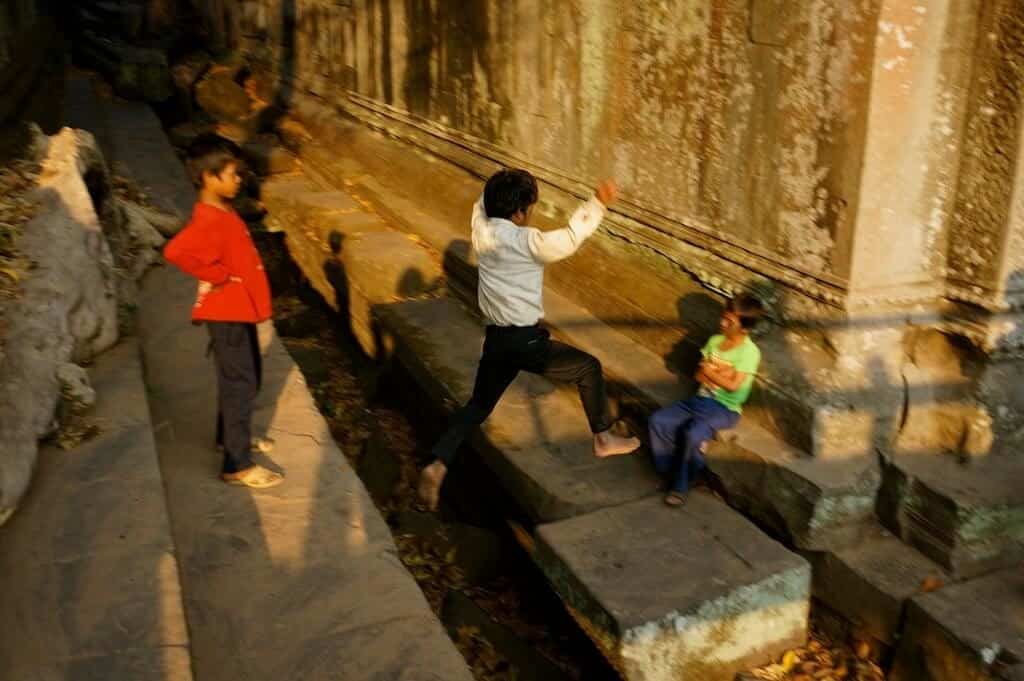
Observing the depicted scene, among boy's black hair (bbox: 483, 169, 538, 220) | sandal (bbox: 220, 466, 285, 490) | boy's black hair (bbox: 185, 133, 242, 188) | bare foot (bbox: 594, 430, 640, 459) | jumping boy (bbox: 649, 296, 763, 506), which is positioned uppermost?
boy's black hair (bbox: 185, 133, 242, 188)

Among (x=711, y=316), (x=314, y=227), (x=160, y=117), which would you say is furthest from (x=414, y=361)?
(x=160, y=117)

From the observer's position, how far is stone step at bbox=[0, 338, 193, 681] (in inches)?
119

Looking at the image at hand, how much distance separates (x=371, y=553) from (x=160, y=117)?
11.8m

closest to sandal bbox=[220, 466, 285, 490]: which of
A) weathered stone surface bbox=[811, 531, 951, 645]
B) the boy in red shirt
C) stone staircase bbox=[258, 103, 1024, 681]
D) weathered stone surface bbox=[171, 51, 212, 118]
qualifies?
the boy in red shirt

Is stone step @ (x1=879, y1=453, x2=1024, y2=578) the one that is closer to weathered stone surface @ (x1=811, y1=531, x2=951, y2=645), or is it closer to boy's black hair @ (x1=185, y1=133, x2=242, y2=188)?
weathered stone surface @ (x1=811, y1=531, x2=951, y2=645)

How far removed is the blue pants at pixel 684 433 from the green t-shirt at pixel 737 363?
35 millimetres

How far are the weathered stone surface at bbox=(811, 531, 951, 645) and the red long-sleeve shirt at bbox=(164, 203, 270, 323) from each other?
262 cm

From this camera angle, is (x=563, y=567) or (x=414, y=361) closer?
(x=563, y=567)

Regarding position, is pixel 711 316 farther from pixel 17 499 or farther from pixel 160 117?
pixel 160 117

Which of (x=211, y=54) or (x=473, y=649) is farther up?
(x=211, y=54)

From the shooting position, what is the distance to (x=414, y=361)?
6094 millimetres

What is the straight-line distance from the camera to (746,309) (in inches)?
164

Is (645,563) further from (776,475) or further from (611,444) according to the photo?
(611,444)

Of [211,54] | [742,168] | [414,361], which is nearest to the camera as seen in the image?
[742,168]
